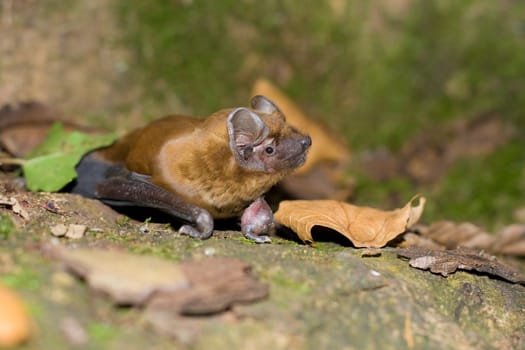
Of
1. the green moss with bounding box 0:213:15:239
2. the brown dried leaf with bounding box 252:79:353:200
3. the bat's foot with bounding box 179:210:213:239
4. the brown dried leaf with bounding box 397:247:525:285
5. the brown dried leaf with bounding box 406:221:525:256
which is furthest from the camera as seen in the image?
the brown dried leaf with bounding box 252:79:353:200

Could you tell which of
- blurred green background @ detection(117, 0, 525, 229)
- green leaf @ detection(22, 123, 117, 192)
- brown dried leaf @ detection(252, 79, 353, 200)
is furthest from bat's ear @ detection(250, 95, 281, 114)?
blurred green background @ detection(117, 0, 525, 229)

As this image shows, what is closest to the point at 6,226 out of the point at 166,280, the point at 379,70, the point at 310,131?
the point at 166,280

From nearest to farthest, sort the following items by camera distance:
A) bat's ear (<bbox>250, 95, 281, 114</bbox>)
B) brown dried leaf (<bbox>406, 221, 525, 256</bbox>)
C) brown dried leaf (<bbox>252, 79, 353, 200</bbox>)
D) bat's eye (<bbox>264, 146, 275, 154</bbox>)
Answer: bat's eye (<bbox>264, 146, 275, 154</bbox>), bat's ear (<bbox>250, 95, 281, 114</bbox>), brown dried leaf (<bbox>406, 221, 525, 256</bbox>), brown dried leaf (<bbox>252, 79, 353, 200</bbox>)

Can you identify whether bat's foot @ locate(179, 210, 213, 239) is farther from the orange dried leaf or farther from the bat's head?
the orange dried leaf

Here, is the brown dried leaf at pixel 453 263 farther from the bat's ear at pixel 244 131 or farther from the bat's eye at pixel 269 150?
the bat's ear at pixel 244 131

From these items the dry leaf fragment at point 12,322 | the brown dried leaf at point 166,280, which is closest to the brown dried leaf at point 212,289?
the brown dried leaf at point 166,280

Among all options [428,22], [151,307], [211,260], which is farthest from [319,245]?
[428,22]
